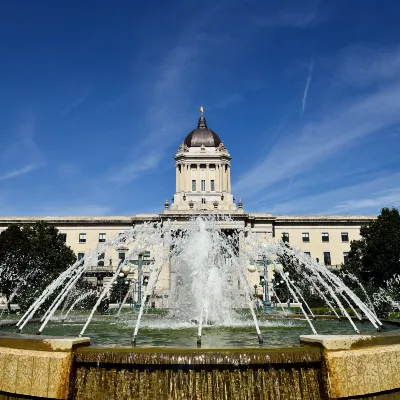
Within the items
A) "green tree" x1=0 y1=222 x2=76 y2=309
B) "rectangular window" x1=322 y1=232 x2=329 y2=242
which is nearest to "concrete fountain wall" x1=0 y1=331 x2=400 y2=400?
"green tree" x1=0 y1=222 x2=76 y2=309

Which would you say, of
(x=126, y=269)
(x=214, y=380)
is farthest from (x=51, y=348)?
(x=126, y=269)

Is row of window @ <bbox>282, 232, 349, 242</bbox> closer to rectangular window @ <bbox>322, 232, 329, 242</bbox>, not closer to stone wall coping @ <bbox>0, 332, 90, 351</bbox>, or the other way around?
rectangular window @ <bbox>322, 232, 329, 242</bbox>

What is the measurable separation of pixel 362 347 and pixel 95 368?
3.89m

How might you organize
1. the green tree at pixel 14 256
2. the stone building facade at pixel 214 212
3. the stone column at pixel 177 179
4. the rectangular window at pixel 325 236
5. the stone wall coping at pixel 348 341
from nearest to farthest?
the stone wall coping at pixel 348 341, the green tree at pixel 14 256, the stone building facade at pixel 214 212, the rectangular window at pixel 325 236, the stone column at pixel 177 179

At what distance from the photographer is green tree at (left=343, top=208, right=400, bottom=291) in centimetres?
3956

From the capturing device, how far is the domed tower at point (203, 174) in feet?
230

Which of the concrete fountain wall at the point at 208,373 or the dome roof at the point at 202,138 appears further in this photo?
the dome roof at the point at 202,138

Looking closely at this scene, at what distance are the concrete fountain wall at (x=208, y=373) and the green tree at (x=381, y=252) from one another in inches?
1408

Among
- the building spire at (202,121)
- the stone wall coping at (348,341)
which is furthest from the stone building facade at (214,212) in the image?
the stone wall coping at (348,341)

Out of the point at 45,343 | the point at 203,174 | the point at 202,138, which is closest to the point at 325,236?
the point at 203,174

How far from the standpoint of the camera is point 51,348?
603 centimetres

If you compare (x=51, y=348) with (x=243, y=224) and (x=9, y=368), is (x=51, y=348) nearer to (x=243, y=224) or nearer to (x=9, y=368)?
(x=9, y=368)

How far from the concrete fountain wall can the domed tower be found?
61.9m

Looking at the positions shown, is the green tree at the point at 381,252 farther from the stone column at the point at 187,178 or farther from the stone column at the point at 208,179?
the stone column at the point at 187,178
